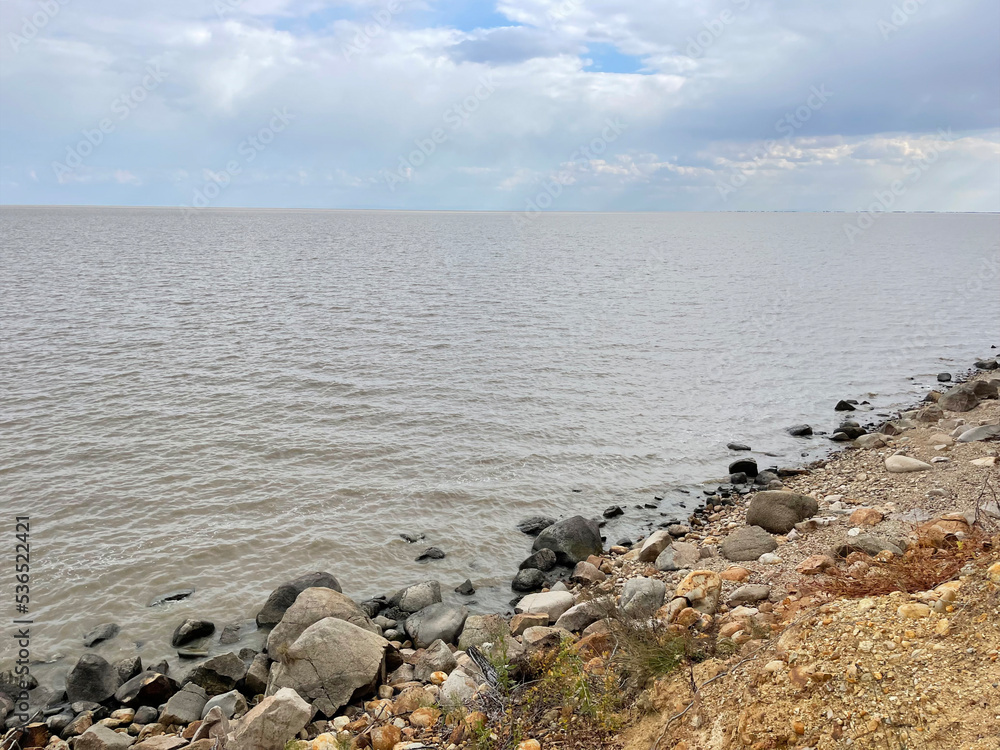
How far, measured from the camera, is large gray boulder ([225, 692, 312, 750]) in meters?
7.02

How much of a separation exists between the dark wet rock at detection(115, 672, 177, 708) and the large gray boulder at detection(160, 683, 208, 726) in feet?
0.75

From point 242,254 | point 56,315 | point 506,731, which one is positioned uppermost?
point 242,254

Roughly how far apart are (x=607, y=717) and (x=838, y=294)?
51901 mm

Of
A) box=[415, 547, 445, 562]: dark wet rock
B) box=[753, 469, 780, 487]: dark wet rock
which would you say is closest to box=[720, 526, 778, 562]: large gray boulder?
box=[753, 469, 780, 487]: dark wet rock

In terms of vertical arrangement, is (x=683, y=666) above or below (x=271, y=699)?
above

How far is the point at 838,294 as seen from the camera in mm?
50031

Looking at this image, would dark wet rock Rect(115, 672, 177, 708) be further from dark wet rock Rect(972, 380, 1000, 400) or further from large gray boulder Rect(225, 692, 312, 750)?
dark wet rock Rect(972, 380, 1000, 400)

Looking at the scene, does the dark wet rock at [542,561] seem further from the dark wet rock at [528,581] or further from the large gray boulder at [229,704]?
the large gray boulder at [229,704]

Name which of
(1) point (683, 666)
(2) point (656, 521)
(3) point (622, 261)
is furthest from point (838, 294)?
(1) point (683, 666)

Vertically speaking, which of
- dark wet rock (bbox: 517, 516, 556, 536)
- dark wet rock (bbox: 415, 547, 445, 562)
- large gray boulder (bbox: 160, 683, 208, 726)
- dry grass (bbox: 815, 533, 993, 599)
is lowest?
large gray boulder (bbox: 160, 683, 208, 726)

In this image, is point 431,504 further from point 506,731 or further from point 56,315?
point 56,315

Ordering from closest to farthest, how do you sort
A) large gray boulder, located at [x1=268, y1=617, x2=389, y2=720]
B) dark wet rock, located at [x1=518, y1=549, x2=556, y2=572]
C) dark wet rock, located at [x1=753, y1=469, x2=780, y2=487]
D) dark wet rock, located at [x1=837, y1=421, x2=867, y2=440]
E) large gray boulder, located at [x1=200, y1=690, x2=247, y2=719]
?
large gray boulder, located at [x1=268, y1=617, x2=389, y2=720] < large gray boulder, located at [x1=200, y1=690, x2=247, y2=719] < dark wet rock, located at [x1=518, y1=549, x2=556, y2=572] < dark wet rock, located at [x1=753, y1=469, x2=780, y2=487] < dark wet rock, located at [x1=837, y1=421, x2=867, y2=440]

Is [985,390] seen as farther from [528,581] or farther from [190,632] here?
[190,632]

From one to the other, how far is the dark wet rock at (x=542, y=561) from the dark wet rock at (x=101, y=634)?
698cm
